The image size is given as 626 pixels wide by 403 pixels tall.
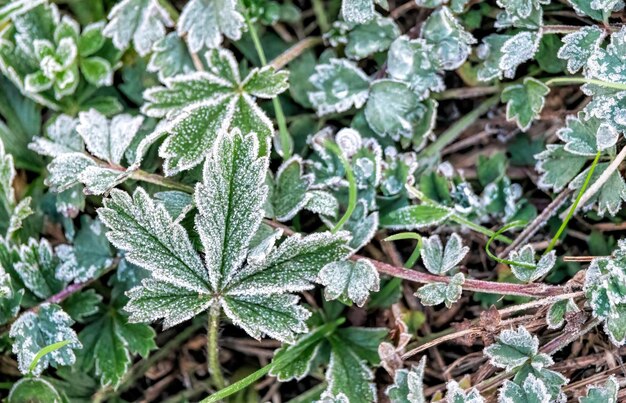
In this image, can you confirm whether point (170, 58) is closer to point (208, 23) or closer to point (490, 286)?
point (208, 23)

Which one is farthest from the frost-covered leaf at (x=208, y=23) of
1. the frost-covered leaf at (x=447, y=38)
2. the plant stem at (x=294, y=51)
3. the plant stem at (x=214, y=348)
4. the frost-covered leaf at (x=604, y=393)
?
the frost-covered leaf at (x=604, y=393)

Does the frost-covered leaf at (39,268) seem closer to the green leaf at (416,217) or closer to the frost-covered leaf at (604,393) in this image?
the green leaf at (416,217)

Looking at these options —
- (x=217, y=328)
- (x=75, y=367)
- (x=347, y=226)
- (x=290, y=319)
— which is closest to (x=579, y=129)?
(x=347, y=226)

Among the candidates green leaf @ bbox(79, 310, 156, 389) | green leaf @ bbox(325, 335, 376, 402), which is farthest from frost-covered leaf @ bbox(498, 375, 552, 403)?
green leaf @ bbox(79, 310, 156, 389)

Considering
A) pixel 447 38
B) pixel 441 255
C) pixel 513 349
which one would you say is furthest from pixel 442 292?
pixel 447 38

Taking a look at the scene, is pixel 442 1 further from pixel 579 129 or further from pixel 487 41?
pixel 579 129

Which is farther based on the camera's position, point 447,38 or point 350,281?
point 447,38
